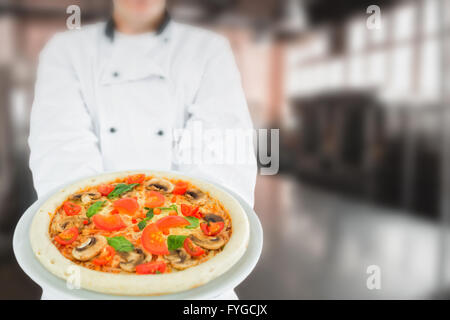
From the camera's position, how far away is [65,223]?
788 millimetres

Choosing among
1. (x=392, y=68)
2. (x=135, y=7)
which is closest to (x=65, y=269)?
(x=135, y=7)

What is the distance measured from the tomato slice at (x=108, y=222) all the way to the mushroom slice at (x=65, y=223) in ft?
0.11

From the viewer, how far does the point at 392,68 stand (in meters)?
1.78

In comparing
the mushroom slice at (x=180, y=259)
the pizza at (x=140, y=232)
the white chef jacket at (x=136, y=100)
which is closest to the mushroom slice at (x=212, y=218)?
the pizza at (x=140, y=232)

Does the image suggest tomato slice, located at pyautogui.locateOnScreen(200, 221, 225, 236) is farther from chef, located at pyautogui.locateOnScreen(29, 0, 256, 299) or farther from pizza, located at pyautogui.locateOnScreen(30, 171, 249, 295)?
chef, located at pyautogui.locateOnScreen(29, 0, 256, 299)

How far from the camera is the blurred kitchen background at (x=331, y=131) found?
1.57m

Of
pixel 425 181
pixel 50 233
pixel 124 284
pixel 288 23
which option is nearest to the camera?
pixel 124 284

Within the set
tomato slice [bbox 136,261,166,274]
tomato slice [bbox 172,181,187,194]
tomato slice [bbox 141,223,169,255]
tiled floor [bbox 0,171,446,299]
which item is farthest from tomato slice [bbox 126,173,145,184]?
tiled floor [bbox 0,171,446,299]

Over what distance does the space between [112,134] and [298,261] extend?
57.6 inches

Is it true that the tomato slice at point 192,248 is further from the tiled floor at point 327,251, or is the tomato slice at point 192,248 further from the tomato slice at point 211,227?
the tiled floor at point 327,251

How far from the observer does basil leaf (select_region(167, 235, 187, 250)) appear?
2.44 ft

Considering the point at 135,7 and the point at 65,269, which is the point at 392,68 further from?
the point at 65,269

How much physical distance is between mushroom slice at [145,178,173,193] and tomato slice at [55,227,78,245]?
235 mm

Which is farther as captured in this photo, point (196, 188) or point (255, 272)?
point (255, 272)
